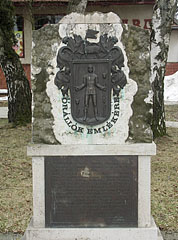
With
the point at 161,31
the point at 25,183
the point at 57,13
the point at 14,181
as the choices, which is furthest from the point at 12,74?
the point at 57,13

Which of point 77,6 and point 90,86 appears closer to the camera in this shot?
point 90,86

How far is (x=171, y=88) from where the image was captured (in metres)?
18.5

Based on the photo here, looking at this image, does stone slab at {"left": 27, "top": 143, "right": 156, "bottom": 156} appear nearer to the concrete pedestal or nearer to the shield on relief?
the concrete pedestal

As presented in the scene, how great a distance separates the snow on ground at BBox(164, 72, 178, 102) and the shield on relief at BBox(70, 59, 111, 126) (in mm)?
13774

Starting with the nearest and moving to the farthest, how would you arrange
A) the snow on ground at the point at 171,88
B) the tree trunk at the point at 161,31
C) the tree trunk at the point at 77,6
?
the tree trunk at the point at 161,31 < the tree trunk at the point at 77,6 < the snow on ground at the point at 171,88

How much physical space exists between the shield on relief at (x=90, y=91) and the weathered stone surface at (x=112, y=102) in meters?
0.08

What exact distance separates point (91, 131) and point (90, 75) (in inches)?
22.1

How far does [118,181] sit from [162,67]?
16.1 ft

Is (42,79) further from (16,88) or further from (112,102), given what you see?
(16,88)

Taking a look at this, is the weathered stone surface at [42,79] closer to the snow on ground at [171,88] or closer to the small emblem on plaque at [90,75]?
the small emblem on plaque at [90,75]

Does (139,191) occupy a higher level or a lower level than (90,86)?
lower

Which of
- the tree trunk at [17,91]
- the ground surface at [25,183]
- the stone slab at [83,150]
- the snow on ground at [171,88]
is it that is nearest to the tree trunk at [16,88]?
the tree trunk at [17,91]

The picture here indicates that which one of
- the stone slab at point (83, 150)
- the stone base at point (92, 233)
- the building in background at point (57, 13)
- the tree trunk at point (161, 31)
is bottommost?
the stone base at point (92, 233)

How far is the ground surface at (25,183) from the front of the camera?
4656mm
